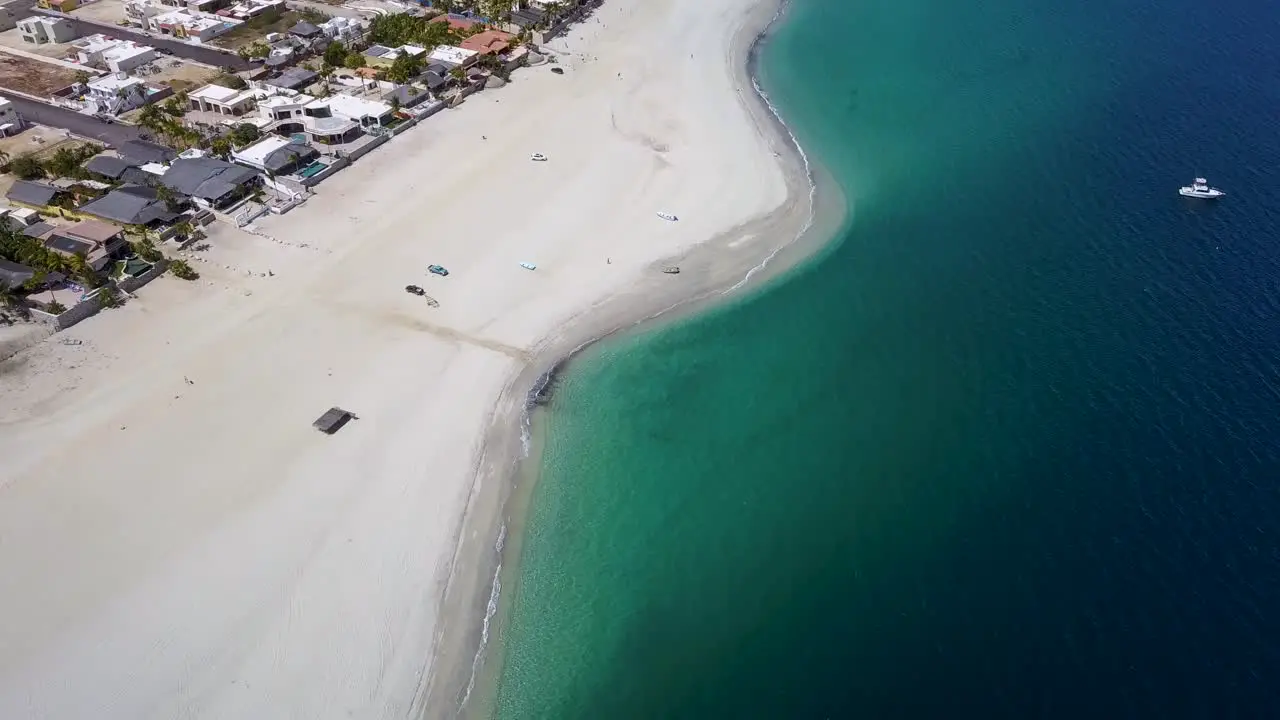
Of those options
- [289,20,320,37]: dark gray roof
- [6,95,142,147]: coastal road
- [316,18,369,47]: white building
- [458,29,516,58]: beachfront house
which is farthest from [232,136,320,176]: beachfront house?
[458,29,516,58]: beachfront house

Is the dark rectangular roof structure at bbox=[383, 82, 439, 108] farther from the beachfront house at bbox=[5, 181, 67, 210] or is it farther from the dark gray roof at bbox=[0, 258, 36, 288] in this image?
the dark gray roof at bbox=[0, 258, 36, 288]

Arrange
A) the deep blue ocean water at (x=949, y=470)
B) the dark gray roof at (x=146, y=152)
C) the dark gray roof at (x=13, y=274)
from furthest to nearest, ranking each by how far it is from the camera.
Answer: the dark gray roof at (x=146, y=152) < the dark gray roof at (x=13, y=274) < the deep blue ocean water at (x=949, y=470)

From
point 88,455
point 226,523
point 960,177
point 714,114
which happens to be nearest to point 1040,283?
point 960,177

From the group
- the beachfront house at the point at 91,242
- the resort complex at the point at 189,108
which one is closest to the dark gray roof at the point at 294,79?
the resort complex at the point at 189,108

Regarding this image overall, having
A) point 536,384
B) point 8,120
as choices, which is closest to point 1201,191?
point 536,384

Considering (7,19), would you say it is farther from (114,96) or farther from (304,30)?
(304,30)

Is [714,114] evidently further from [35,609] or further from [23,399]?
[35,609]

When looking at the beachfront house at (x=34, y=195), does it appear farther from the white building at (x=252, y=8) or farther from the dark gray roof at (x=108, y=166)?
the white building at (x=252, y=8)
